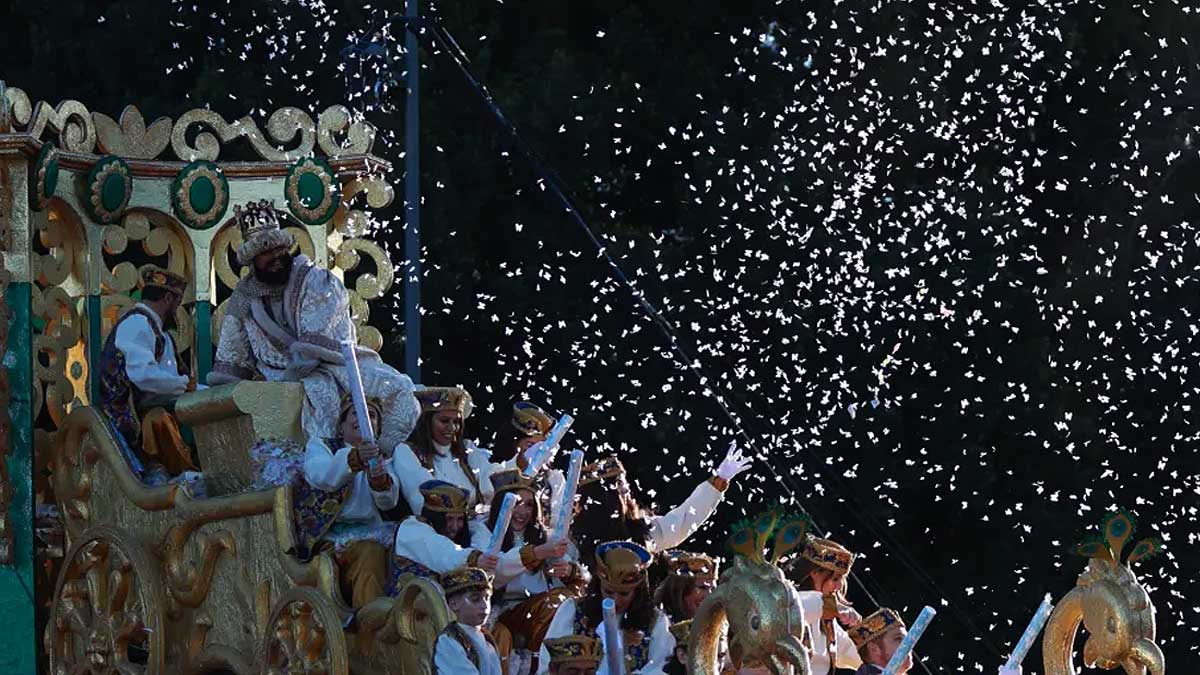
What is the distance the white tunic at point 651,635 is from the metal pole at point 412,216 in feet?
17.6

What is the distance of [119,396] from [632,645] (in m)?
2.30

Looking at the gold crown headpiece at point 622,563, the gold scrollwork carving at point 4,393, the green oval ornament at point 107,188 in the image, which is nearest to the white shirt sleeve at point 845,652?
the gold crown headpiece at point 622,563

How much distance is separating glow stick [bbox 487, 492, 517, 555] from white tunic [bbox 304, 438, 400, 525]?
582mm

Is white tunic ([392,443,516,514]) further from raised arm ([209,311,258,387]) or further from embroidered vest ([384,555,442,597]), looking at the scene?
raised arm ([209,311,258,387])

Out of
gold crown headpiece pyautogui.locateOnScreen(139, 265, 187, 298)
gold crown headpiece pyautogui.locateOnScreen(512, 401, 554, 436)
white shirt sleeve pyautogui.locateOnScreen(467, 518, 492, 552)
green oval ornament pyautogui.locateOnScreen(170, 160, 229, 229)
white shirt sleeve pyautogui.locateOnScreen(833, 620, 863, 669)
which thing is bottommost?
white shirt sleeve pyautogui.locateOnScreen(833, 620, 863, 669)

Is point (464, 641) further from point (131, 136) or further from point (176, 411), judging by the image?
point (131, 136)

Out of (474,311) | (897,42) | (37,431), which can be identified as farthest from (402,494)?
(897,42)

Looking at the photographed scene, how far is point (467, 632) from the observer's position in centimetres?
1033

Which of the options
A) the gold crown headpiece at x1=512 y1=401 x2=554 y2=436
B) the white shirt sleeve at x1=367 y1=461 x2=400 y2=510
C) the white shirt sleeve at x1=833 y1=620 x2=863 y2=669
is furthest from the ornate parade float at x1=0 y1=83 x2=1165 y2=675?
the white shirt sleeve at x1=833 y1=620 x2=863 y2=669

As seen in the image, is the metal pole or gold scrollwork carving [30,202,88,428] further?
the metal pole

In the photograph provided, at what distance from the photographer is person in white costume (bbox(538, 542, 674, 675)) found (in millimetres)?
Result: 10969

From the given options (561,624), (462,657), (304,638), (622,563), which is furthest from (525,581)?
(462,657)

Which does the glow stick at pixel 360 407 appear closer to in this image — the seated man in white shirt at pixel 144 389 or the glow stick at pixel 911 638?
the seated man in white shirt at pixel 144 389

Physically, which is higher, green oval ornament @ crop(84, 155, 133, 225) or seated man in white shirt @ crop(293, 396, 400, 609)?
green oval ornament @ crop(84, 155, 133, 225)
